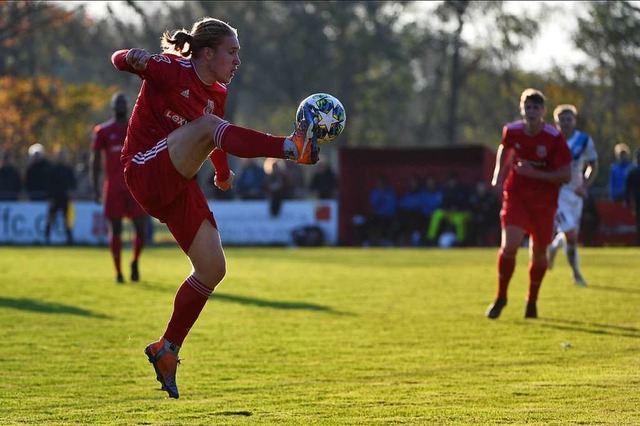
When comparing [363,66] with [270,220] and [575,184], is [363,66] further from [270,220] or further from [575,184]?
[575,184]

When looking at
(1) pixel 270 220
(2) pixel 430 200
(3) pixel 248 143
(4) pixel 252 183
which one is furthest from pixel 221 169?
(4) pixel 252 183

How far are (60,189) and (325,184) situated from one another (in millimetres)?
6371

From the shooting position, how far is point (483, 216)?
30.9 meters

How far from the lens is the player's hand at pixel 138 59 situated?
7.32 metres

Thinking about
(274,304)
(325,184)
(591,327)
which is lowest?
(274,304)

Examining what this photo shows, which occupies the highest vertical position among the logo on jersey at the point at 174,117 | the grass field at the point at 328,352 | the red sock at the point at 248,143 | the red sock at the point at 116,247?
the logo on jersey at the point at 174,117

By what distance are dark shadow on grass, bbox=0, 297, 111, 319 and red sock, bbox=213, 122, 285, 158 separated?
6320mm

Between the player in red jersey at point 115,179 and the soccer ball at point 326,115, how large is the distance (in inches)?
382

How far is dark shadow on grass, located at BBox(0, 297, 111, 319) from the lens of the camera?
13.4m

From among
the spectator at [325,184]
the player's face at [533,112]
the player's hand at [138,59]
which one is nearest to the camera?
the player's hand at [138,59]

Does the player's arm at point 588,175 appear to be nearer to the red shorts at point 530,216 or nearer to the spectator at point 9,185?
the red shorts at point 530,216

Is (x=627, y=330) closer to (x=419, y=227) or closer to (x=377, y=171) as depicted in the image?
(x=419, y=227)

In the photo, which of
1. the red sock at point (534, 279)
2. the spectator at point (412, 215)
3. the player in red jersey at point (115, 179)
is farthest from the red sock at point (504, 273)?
the spectator at point (412, 215)

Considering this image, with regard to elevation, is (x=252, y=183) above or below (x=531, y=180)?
above
